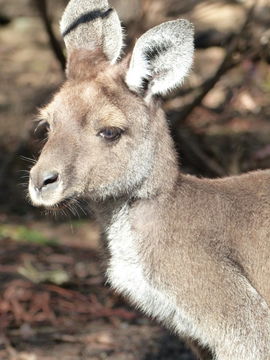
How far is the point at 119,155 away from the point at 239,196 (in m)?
0.81

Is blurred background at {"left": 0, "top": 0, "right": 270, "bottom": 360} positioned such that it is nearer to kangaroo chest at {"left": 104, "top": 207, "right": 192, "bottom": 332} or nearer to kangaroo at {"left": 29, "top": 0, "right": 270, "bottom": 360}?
kangaroo chest at {"left": 104, "top": 207, "right": 192, "bottom": 332}

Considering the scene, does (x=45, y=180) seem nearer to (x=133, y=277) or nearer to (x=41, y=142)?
(x=133, y=277)

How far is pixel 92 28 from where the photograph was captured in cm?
592

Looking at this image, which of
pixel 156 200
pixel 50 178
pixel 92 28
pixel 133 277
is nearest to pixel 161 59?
pixel 92 28

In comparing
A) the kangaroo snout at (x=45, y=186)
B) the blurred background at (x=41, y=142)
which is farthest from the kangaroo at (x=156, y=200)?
the blurred background at (x=41, y=142)

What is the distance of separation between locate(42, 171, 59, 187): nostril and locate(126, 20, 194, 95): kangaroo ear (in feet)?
2.46

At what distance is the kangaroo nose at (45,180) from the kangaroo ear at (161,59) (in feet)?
2.50

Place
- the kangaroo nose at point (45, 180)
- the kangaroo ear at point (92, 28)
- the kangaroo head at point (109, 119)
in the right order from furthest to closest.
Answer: the kangaroo ear at point (92, 28) < the kangaroo head at point (109, 119) < the kangaroo nose at point (45, 180)

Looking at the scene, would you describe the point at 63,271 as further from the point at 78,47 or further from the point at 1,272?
the point at 78,47

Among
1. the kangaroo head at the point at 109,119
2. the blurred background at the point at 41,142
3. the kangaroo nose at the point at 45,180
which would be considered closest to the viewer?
the kangaroo nose at the point at 45,180

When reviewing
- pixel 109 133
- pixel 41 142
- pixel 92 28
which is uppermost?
pixel 92 28

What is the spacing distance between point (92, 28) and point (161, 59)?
63cm

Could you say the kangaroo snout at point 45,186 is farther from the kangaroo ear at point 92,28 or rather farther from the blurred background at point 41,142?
the blurred background at point 41,142

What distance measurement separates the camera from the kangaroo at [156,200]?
5.37 m
